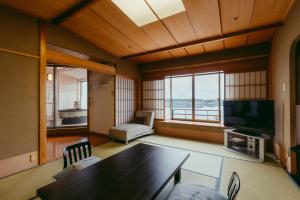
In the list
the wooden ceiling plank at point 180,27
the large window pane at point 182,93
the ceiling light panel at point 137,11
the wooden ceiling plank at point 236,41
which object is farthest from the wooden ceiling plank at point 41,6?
the large window pane at point 182,93

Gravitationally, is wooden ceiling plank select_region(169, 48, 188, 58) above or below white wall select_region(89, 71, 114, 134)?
above

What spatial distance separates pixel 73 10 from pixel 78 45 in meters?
1.03

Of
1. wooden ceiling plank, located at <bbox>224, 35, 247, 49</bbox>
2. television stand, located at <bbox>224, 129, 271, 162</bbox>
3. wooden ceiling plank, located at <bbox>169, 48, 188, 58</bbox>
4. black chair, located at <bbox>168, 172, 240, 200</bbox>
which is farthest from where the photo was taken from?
wooden ceiling plank, located at <bbox>169, 48, 188, 58</bbox>

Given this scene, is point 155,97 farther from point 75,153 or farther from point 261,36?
point 75,153

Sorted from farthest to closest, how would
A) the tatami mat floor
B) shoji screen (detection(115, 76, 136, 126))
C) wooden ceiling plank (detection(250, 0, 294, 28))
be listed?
shoji screen (detection(115, 76, 136, 126)) < wooden ceiling plank (detection(250, 0, 294, 28)) < the tatami mat floor

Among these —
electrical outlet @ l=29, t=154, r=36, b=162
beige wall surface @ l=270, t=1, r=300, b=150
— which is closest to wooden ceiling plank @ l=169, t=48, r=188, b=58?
beige wall surface @ l=270, t=1, r=300, b=150

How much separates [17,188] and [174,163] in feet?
7.00

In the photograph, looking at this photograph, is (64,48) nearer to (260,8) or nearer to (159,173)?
(159,173)

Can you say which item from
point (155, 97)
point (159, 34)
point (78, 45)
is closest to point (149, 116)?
point (155, 97)

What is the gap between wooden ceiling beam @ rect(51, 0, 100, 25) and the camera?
2.25 metres

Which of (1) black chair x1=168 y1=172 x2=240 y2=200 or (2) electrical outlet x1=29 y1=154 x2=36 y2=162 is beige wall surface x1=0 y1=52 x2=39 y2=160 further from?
(1) black chair x1=168 y1=172 x2=240 y2=200

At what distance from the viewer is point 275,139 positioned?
3006 mm

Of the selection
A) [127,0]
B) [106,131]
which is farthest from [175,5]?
[106,131]

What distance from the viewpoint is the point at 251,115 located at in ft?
10.2
